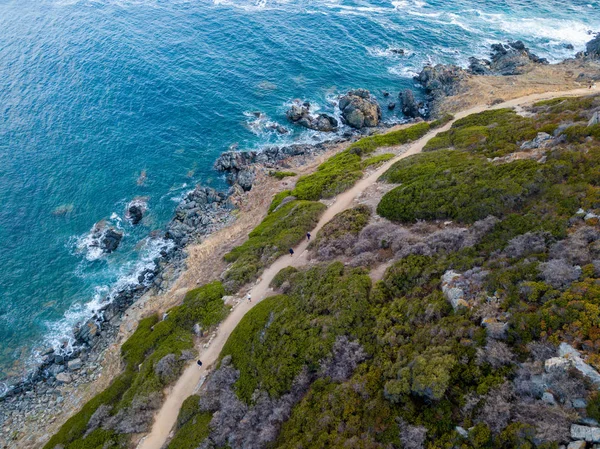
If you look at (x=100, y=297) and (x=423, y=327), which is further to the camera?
(x=100, y=297)

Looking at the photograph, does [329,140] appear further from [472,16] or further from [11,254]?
[472,16]

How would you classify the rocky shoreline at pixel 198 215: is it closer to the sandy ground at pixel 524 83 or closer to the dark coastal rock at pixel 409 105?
the dark coastal rock at pixel 409 105

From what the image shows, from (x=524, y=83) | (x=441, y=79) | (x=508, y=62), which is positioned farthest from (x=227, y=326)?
(x=508, y=62)

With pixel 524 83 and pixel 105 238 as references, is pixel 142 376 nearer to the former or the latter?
pixel 105 238

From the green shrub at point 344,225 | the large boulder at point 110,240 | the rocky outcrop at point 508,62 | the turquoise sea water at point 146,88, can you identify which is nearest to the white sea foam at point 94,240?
the turquoise sea water at point 146,88

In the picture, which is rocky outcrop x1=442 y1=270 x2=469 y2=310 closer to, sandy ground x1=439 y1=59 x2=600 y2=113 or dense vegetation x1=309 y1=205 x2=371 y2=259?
dense vegetation x1=309 y1=205 x2=371 y2=259

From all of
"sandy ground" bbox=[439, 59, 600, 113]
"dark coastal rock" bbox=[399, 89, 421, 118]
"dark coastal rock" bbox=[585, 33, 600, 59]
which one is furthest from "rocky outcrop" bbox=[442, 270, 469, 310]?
"dark coastal rock" bbox=[585, 33, 600, 59]

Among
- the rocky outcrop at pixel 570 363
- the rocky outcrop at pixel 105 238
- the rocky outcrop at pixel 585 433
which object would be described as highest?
the rocky outcrop at pixel 570 363
